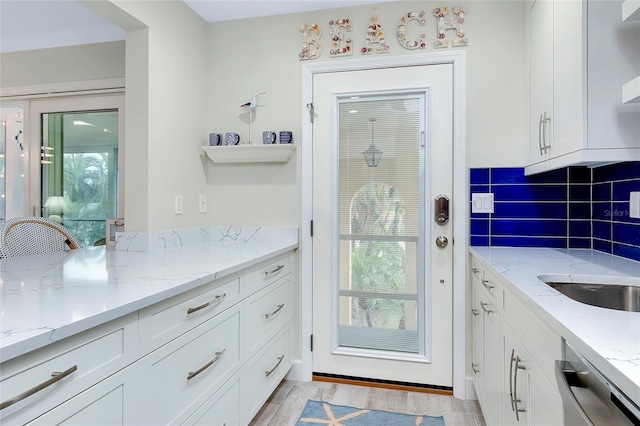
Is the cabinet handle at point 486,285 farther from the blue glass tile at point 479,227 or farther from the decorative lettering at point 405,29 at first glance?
the decorative lettering at point 405,29

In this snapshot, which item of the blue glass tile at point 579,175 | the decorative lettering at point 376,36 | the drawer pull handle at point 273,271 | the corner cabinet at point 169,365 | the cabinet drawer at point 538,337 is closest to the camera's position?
the corner cabinet at point 169,365

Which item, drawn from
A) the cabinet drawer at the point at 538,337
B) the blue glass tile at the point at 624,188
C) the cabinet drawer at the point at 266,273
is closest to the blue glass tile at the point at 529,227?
the blue glass tile at the point at 624,188

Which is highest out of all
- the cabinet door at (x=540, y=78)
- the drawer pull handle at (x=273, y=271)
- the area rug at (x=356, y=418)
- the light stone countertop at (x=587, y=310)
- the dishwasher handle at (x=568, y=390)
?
the cabinet door at (x=540, y=78)

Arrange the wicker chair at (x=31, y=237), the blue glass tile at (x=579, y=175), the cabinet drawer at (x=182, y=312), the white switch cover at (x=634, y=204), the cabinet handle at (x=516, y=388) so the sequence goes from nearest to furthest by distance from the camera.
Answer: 1. the cabinet drawer at (x=182, y=312)
2. the cabinet handle at (x=516, y=388)
3. the white switch cover at (x=634, y=204)
4. the wicker chair at (x=31, y=237)
5. the blue glass tile at (x=579, y=175)

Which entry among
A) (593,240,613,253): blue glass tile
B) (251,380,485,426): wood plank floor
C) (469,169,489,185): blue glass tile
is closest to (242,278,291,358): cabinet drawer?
(251,380,485,426): wood plank floor

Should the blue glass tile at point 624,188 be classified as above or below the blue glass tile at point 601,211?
above

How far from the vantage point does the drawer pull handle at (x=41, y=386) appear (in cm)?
65

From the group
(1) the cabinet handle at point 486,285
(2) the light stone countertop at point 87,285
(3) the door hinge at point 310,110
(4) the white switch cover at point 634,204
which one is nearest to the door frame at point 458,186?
(3) the door hinge at point 310,110

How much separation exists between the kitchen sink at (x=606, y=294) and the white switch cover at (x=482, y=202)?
858mm

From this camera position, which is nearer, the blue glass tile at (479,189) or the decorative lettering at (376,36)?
the blue glass tile at (479,189)

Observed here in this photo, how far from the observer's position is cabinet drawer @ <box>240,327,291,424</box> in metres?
1.65

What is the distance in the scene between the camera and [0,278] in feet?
3.88

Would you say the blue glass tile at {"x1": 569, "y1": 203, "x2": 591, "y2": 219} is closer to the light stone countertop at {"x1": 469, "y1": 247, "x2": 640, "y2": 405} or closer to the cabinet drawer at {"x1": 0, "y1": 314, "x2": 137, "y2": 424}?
the light stone countertop at {"x1": 469, "y1": 247, "x2": 640, "y2": 405}

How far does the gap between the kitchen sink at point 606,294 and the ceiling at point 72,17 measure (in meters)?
1.91
